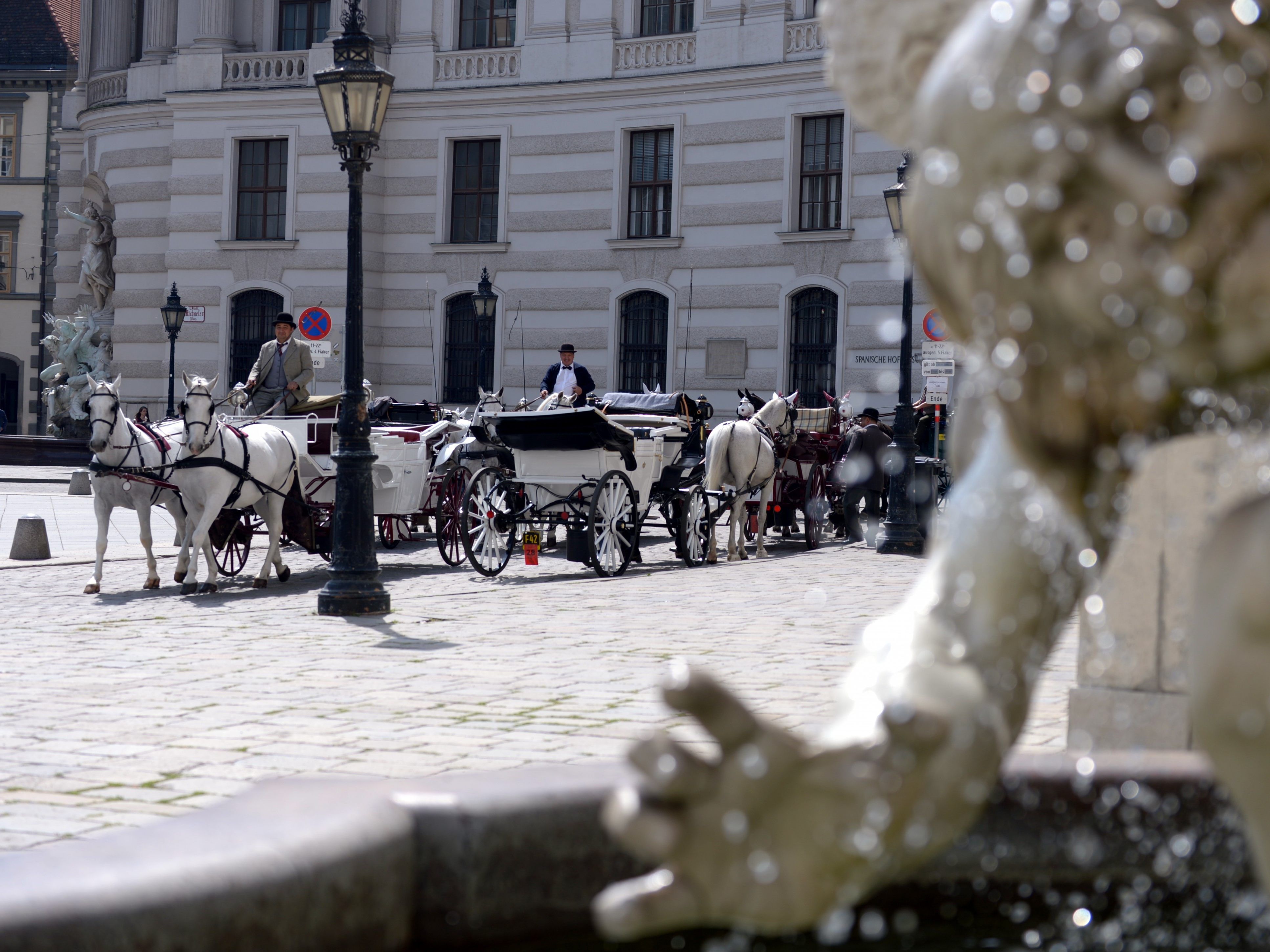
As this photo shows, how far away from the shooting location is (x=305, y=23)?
35.7 m

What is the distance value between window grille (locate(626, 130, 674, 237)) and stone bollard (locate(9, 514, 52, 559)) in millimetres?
18384

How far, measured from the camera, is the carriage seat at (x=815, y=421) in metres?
21.4

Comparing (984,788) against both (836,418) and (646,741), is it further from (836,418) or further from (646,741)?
(836,418)

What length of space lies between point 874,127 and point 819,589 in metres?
11.7

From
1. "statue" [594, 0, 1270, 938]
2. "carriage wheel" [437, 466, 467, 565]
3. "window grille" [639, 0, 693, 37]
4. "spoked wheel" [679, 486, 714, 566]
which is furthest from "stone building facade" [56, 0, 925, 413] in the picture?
"statue" [594, 0, 1270, 938]

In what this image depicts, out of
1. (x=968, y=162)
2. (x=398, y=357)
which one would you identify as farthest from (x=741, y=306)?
(x=968, y=162)

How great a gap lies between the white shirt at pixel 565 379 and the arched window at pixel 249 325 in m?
15.3

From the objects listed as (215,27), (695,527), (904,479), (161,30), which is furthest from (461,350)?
(695,527)

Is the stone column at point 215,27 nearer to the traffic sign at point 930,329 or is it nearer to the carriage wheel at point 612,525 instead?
the traffic sign at point 930,329

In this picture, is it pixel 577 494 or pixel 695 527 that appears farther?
pixel 695 527

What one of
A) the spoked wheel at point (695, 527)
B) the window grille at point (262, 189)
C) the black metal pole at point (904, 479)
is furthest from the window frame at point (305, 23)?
the spoked wheel at point (695, 527)

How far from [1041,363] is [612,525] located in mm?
13843

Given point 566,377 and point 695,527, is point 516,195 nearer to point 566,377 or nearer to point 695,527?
point 566,377

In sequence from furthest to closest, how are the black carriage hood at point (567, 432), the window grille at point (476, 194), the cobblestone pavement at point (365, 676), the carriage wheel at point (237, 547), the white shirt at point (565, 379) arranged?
the window grille at point (476, 194)
the white shirt at point (565, 379)
the black carriage hood at point (567, 432)
the carriage wheel at point (237, 547)
the cobblestone pavement at point (365, 676)
